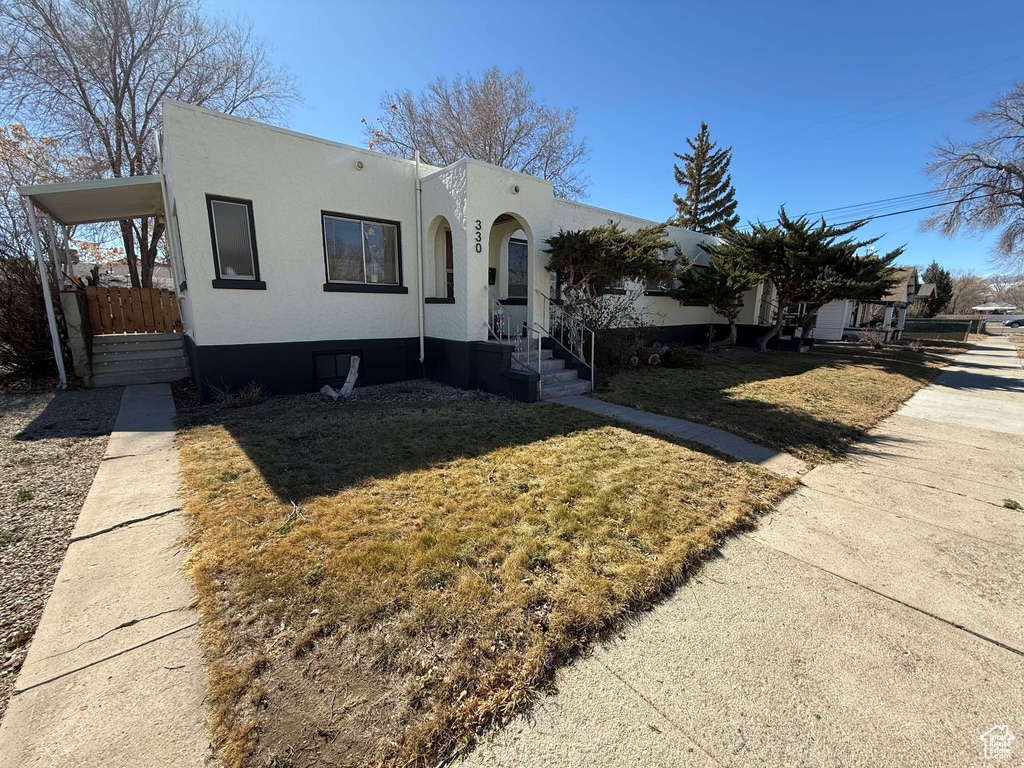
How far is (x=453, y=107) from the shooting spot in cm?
2167

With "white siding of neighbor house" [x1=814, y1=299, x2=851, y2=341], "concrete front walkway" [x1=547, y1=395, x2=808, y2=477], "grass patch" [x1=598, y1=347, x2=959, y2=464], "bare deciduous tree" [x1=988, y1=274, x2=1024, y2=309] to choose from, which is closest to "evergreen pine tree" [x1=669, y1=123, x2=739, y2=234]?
"white siding of neighbor house" [x1=814, y1=299, x2=851, y2=341]

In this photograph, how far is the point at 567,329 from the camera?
387 inches

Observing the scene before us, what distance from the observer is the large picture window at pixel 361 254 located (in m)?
7.87

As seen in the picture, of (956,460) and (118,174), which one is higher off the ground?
(118,174)

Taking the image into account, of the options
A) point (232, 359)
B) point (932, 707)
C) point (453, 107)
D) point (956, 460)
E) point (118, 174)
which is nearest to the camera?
point (932, 707)

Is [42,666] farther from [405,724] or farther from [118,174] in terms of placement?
[118,174]

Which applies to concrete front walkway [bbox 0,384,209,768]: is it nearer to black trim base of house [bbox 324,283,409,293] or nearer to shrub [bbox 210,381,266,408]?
shrub [bbox 210,381,266,408]

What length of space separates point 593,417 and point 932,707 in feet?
15.2

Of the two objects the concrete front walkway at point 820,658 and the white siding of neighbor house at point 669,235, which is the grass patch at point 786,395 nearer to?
the concrete front walkway at point 820,658

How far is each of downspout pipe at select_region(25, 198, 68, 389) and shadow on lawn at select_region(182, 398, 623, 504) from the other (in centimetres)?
396

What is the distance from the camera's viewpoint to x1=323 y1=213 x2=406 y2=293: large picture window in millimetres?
7871

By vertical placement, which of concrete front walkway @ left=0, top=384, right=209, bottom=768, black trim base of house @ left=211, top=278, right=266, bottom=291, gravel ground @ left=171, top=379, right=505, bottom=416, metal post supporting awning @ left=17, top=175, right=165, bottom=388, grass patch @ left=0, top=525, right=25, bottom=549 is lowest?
concrete front walkway @ left=0, top=384, right=209, bottom=768

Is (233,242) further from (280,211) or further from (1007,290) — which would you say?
(1007,290)

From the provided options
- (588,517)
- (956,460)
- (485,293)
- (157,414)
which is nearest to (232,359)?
(157,414)
